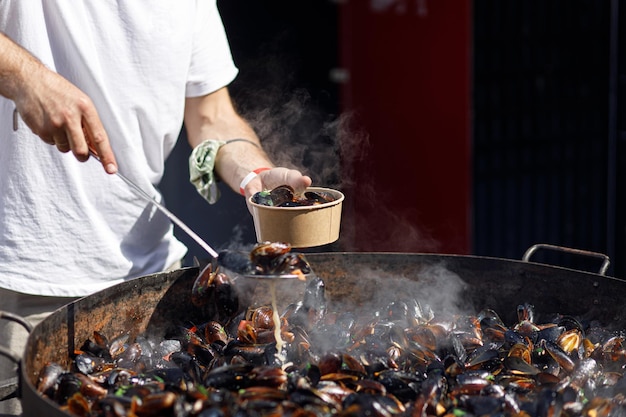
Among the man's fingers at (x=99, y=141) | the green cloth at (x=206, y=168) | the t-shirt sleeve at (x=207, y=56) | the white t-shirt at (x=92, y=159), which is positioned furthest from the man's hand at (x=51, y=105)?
the t-shirt sleeve at (x=207, y=56)

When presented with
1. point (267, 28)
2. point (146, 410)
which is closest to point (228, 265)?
point (146, 410)

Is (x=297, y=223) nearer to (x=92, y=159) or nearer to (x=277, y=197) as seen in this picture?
(x=277, y=197)

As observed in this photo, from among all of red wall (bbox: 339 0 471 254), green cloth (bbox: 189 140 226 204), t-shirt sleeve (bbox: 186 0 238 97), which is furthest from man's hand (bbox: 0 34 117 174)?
red wall (bbox: 339 0 471 254)

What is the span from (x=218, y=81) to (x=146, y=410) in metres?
1.87

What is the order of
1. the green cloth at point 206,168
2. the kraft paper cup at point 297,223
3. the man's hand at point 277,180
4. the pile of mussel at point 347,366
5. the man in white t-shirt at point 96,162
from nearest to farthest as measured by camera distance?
the pile of mussel at point 347,366 < the kraft paper cup at point 297,223 < the man's hand at point 277,180 < the man in white t-shirt at point 96,162 < the green cloth at point 206,168

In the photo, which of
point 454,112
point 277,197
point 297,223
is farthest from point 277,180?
point 454,112

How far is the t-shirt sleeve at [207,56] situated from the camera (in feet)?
11.1

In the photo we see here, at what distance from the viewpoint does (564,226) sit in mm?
6148

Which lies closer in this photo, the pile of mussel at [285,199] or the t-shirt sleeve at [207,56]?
the pile of mussel at [285,199]

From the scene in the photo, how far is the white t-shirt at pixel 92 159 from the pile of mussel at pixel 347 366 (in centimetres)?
51

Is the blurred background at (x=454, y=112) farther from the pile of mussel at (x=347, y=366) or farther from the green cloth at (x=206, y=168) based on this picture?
the pile of mussel at (x=347, y=366)

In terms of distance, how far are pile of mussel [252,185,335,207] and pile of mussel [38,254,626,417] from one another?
0.30 meters

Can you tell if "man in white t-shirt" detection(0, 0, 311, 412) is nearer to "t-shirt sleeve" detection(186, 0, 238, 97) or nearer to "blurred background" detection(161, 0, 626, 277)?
"t-shirt sleeve" detection(186, 0, 238, 97)

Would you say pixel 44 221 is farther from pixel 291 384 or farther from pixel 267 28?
pixel 267 28
